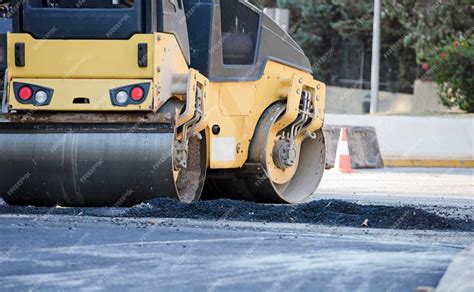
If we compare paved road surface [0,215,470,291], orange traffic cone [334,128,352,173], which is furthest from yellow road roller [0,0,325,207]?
Result: orange traffic cone [334,128,352,173]

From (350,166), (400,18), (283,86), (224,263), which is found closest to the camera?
(224,263)

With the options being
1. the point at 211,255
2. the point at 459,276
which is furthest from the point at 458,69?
the point at 459,276

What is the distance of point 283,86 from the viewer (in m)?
14.1

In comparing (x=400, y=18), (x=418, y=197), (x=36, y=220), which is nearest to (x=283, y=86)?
(x=418, y=197)

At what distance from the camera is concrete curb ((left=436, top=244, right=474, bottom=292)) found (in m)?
6.70

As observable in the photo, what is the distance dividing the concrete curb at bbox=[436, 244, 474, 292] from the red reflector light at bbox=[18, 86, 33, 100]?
5028 millimetres

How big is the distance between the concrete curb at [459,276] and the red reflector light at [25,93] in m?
5.03

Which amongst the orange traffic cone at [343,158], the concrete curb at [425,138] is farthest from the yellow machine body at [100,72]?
the concrete curb at [425,138]

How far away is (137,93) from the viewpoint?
11594 mm

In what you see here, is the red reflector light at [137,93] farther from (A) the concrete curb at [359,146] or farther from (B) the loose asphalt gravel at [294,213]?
(A) the concrete curb at [359,146]

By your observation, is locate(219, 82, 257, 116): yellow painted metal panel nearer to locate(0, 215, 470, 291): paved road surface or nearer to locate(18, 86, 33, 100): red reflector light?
locate(18, 86, 33, 100): red reflector light

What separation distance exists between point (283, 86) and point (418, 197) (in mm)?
2590

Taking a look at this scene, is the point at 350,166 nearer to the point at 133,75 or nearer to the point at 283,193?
the point at 283,193

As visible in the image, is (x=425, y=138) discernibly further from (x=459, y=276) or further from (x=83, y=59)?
(x=459, y=276)
